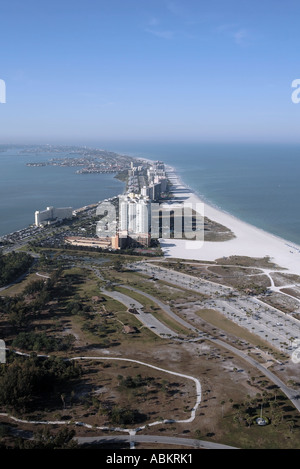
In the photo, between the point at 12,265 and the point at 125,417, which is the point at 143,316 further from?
the point at 12,265

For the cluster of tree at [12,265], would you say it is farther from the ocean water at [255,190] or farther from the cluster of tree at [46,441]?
the ocean water at [255,190]

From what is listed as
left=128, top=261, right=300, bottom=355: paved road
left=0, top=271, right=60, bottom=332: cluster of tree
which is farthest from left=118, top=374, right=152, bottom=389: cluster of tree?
left=0, top=271, right=60, bottom=332: cluster of tree

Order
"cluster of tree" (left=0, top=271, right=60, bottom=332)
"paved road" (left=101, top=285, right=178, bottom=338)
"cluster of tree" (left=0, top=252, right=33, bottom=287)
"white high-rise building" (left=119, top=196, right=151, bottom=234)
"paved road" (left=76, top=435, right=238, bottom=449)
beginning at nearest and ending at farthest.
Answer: "paved road" (left=76, top=435, right=238, bottom=449) → "paved road" (left=101, top=285, right=178, bottom=338) → "cluster of tree" (left=0, top=271, right=60, bottom=332) → "cluster of tree" (left=0, top=252, right=33, bottom=287) → "white high-rise building" (left=119, top=196, right=151, bottom=234)

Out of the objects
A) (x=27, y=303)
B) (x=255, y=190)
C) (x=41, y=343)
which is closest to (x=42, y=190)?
(x=255, y=190)

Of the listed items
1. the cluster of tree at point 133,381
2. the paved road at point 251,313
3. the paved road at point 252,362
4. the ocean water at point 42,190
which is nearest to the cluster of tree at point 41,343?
the cluster of tree at point 133,381

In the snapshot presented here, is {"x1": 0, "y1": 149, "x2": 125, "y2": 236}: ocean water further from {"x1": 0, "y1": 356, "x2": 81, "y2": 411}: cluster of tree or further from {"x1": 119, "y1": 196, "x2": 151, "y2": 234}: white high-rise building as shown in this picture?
{"x1": 0, "y1": 356, "x2": 81, "y2": 411}: cluster of tree

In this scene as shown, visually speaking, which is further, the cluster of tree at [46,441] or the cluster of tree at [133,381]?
the cluster of tree at [133,381]
